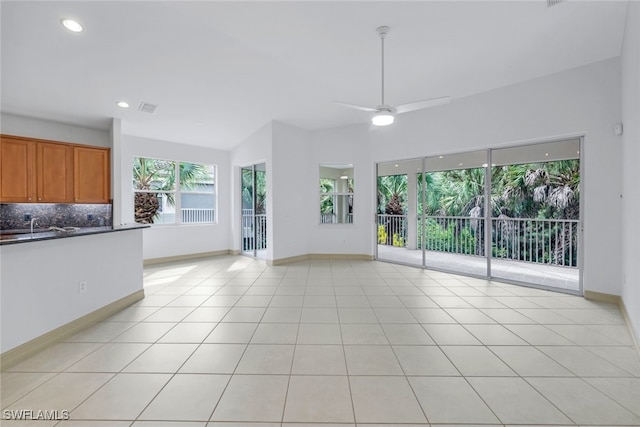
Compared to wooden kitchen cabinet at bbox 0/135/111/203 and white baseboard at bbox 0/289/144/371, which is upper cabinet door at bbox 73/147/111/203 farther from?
white baseboard at bbox 0/289/144/371

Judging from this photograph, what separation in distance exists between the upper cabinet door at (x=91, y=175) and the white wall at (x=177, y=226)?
225mm

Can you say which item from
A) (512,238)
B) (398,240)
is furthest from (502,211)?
(398,240)

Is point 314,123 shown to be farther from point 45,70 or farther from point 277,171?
point 45,70

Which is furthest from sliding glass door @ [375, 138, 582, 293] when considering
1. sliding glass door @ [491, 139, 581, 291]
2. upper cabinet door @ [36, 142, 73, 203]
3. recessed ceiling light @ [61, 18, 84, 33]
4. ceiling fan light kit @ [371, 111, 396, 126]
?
upper cabinet door @ [36, 142, 73, 203]

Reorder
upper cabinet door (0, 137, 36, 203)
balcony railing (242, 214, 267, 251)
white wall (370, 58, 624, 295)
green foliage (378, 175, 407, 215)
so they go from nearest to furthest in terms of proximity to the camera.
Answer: white wall (370, 58, 624, 295) → upper cabinet door (0, 137, 36, 203) → balcony railing (242, 214, 267, 251) → green foliage (378, 175, 407, 215)

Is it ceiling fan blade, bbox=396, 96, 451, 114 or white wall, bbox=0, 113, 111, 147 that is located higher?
white wall, bbox=0, 113, 111, 147

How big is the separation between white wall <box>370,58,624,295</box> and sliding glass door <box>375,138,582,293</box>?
0.31 meters

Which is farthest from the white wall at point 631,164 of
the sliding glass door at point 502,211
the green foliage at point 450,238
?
the green foliage at point 450,238

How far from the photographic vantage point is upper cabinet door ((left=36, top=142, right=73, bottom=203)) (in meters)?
4.57

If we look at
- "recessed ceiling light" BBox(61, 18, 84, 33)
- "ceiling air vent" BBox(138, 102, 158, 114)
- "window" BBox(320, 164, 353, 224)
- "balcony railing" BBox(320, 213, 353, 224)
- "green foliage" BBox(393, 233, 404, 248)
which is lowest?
"green foliage" BBox(393, 233, 404, 248)

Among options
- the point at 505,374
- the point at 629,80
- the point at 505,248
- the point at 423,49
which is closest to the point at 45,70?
the point at 423,49

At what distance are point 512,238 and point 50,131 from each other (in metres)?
9.24

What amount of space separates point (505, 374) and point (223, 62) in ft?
15.2

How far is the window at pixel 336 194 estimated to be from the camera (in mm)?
6763
